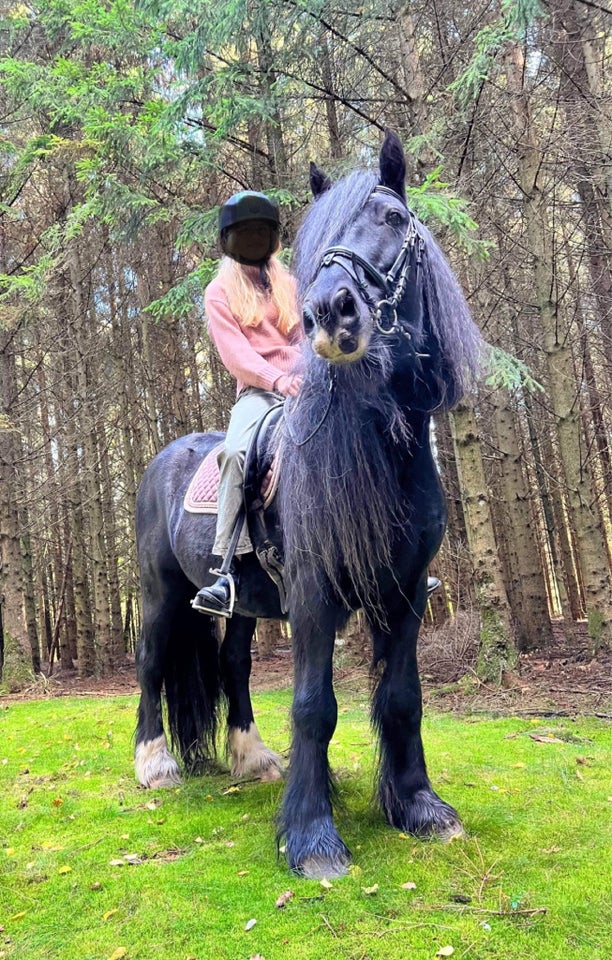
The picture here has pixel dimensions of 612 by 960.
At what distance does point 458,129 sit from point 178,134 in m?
3.17

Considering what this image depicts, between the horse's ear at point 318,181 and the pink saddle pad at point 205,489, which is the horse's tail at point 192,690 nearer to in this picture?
the pink saddle pad at point 205,489

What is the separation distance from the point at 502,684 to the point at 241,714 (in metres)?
3.08

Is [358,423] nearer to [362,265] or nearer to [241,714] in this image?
A: [362,265]

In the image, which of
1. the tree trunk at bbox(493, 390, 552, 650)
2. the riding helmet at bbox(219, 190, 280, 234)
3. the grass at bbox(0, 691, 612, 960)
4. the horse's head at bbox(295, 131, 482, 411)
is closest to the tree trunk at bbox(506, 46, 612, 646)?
the tree trunk at bbox(493, 390, 552, 650)

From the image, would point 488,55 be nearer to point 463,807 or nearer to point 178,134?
point 178,134

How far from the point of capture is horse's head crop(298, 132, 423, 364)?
218cm

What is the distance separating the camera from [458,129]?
705 cm

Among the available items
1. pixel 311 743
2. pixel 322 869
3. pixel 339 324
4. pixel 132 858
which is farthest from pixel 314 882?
pixel 339 324

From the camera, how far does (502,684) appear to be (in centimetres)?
629

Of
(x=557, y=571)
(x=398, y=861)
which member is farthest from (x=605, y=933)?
(x=557, y=571)

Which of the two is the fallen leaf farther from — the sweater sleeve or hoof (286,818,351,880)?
the sweater sleeve

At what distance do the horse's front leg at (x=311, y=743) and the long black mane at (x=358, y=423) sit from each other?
20 cm

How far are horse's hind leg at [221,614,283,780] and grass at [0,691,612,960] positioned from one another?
189mm

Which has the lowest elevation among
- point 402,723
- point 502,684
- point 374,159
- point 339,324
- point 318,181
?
point 502,684
